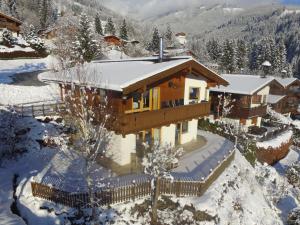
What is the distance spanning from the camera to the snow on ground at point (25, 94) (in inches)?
1214

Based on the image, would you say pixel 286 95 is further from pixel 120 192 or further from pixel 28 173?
pixel 28 173

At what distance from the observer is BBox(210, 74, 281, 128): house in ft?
105

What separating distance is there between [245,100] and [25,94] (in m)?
25.9

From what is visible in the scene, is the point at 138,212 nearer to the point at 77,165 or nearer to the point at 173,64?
the point at 77,165

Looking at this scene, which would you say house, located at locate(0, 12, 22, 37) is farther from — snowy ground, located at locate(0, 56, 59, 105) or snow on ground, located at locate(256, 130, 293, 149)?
snow on ground, located at locate(256, 130, 293, 149)

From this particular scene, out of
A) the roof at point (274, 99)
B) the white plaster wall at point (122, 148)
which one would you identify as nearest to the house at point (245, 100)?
the roof at point (274, 99)

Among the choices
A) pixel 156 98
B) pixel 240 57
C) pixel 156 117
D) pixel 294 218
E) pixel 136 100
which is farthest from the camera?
pixel 240 57

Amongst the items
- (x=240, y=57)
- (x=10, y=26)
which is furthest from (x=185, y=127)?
(x=240, y=57)

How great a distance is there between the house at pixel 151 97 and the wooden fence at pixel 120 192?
3.47 meters

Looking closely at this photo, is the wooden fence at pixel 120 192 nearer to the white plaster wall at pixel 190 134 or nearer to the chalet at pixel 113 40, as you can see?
the white plaster wall at pixel 190 134

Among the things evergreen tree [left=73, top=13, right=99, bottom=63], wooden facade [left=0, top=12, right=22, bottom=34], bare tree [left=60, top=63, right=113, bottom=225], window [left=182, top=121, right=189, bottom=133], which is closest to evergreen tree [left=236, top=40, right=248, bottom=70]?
evergreen tree [left=73, top=13, right=99, bottom=63]

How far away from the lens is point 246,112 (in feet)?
104

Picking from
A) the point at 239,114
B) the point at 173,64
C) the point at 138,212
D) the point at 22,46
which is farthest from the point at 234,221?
the point at 22,46

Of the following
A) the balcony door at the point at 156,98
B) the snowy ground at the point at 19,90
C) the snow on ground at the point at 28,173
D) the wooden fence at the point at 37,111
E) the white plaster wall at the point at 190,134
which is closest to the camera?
the snow on ground at the point at 28,173
